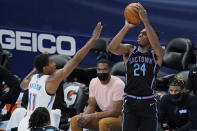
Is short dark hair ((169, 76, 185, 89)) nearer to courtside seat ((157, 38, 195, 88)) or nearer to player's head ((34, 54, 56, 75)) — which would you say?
player's head ((34, 54, 56, 75))

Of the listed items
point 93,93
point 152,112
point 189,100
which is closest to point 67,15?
point 93,93

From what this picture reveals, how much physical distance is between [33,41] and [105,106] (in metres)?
3.94

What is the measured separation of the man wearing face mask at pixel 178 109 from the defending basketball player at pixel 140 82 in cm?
85

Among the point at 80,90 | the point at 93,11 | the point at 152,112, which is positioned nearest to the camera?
the point at 152,112

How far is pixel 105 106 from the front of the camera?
621cm

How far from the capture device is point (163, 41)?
8.42 metres

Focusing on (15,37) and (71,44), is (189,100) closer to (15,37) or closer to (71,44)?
(71,44)

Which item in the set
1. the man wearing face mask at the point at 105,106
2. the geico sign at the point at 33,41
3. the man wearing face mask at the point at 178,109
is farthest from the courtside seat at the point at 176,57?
the geico sign at the point at 33,41

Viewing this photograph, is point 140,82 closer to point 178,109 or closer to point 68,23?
point 178,109

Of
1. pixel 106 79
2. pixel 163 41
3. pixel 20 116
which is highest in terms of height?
pixel 163 41

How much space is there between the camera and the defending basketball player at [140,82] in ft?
16.6

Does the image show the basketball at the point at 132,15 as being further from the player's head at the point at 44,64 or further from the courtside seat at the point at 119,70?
the courtside seat at the point at 119,70

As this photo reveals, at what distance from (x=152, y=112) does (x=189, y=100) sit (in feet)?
3.39

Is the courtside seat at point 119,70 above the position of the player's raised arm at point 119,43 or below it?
below
